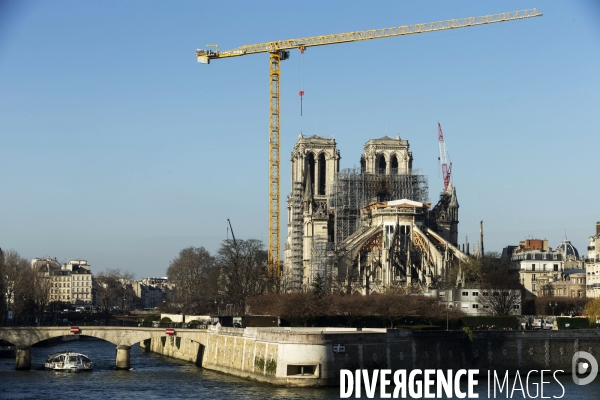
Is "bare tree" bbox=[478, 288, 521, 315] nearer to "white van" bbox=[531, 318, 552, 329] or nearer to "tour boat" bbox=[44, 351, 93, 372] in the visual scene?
"white van" bbox=[531, 318, 552, 329]

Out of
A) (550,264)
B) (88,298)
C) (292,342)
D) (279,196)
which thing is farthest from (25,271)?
(88,298)

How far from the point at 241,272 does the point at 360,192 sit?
23.2m

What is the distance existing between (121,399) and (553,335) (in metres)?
25.1

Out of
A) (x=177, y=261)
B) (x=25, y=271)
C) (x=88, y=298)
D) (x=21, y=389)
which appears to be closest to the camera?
(x=21, y=389)

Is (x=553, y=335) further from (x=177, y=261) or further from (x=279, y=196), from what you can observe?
(x=177, y=261)

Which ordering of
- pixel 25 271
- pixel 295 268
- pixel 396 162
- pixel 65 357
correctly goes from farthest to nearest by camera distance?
pixel 396 162 < pixel 295 268 < pixel 25 271 < pixel 65 357

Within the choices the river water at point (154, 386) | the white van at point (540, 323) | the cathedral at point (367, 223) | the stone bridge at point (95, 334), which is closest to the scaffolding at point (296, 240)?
the cathedral at point (367, 223)

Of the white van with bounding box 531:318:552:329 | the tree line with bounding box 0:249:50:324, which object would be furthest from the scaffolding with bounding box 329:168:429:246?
the white van with bounding box 531:318:552:329

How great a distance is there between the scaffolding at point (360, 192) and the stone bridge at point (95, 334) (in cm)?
4776

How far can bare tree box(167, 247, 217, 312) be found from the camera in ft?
360

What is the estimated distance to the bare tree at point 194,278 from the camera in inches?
4321

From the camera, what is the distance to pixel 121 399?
53.8 meters

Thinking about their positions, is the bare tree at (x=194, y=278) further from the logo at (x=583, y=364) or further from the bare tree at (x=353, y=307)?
the logo at (x=583, y=364)

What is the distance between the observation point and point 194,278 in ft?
413
